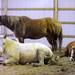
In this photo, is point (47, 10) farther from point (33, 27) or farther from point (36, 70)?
point (36, 70)

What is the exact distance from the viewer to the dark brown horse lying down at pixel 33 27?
26.6 feet

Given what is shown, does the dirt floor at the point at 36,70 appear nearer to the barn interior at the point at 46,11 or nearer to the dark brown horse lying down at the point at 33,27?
the dark brown horse lying down at the point at 33,27

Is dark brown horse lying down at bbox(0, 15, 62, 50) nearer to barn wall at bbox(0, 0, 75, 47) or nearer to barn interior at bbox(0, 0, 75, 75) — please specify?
barn interior at bbox(0, 0, 75, 75)

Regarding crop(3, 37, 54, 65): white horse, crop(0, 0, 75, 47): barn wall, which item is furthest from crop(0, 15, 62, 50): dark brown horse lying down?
crop(0, 0, 75, 47): barn wall

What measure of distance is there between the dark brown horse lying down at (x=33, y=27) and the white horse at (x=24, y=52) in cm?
233

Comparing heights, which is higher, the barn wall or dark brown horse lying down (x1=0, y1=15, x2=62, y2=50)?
the barn wall

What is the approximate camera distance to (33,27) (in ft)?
27.7

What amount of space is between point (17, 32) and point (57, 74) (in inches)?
143

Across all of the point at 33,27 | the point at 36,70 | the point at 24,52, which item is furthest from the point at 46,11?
the point at 36,70

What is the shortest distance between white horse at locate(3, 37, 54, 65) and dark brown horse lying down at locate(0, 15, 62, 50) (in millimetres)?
2326

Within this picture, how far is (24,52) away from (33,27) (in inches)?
113

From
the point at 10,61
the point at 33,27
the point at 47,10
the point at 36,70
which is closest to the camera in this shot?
the point at 36,70

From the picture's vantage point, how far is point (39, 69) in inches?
205

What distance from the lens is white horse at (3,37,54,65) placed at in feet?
18.4
